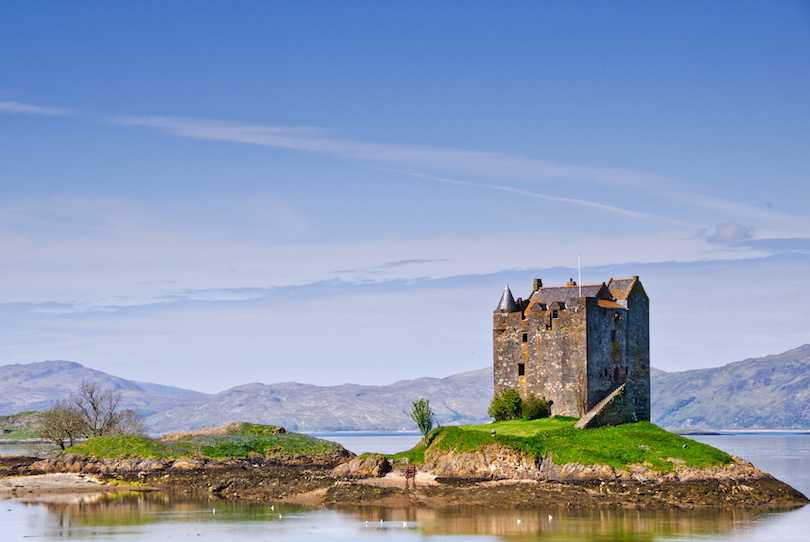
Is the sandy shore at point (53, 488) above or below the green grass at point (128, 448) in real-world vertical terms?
below

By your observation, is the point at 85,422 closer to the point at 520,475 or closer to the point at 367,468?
the point at 367,468

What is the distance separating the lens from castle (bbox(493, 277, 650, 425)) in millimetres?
76375

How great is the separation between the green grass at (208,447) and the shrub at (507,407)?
20361 mm

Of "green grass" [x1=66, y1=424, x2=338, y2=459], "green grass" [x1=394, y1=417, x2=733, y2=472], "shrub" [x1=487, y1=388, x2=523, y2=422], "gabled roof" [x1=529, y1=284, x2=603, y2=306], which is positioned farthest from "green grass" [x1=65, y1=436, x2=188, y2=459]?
"gabled roof" [x1=529, y1=284, x2=603, y2=306]

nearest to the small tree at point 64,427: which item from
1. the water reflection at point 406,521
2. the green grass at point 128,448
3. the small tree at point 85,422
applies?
the small tree at point 85,422

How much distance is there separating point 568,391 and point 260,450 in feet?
96.1

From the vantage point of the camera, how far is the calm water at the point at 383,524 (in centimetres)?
4972

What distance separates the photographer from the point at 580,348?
76.4 metres

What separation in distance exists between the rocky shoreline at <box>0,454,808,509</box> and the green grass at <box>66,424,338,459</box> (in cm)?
751

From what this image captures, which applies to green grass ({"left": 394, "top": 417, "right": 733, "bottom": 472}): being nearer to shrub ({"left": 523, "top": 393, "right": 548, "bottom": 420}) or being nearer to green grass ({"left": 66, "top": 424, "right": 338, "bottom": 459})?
shrub ({"left": 523, "top": 393, "right": 548, "bottom": 420})

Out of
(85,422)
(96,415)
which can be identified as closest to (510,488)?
(96,415)

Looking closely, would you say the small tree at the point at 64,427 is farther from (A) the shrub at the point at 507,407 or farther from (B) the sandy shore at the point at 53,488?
(A) the shrub at the point at 507,407

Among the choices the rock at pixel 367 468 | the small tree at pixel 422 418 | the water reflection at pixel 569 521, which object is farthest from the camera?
the small tree at pixel 422 418

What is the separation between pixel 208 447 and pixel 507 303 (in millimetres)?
29207
